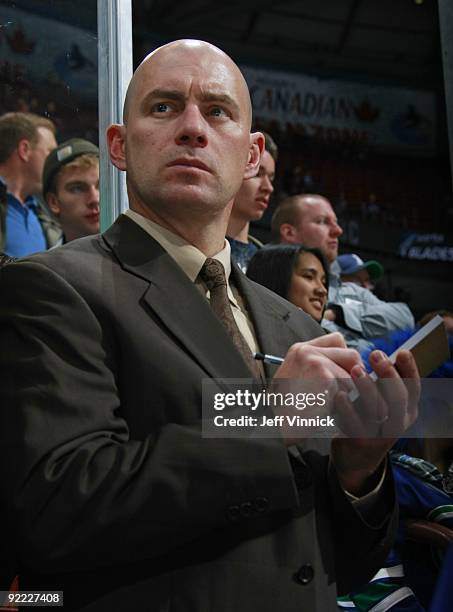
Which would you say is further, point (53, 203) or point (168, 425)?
point (53, 203)

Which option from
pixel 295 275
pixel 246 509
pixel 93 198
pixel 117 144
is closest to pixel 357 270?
pixel 295 275

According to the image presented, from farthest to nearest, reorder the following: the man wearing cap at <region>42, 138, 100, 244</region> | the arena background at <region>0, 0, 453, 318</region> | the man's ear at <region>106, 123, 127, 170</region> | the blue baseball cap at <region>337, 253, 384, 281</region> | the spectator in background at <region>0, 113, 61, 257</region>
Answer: the arena background at <region>0, 0, 453, 318</region> < the blue baseball cap at <region>337, 253, 384, 281</region> < the man wearing cap at <region>42, 138, 100, 244</region> < the spectator in background at <region>0, 113, 61, 257</region> < the man's ear at <region>106, 123, 127, 170</region>

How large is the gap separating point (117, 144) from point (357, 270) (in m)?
1.57

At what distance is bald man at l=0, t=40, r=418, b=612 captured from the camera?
0.69 metres

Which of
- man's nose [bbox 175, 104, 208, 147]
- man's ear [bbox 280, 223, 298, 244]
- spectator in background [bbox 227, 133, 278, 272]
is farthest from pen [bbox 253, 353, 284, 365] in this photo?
man's ear [bbox 280, 223, 298, 244]

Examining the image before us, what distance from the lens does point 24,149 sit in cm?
120

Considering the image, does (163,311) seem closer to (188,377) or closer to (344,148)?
(188,377)

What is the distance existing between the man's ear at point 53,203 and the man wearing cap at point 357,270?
4.08 feet

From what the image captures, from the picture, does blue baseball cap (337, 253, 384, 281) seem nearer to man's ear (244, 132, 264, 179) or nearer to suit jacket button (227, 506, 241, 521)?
man's ear (244, 132, 264, 179)

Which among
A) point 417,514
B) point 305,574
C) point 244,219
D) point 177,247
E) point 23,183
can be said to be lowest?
point 305,574

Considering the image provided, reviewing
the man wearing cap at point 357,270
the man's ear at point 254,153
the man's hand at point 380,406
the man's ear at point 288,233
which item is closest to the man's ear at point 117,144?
the man's ear at point 254,153

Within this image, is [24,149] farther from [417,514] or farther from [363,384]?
[417,514]

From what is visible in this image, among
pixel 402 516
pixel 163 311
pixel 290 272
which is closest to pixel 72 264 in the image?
pixel 163 311

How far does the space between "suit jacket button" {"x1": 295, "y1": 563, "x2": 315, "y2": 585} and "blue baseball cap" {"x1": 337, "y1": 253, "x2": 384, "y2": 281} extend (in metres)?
1.70
